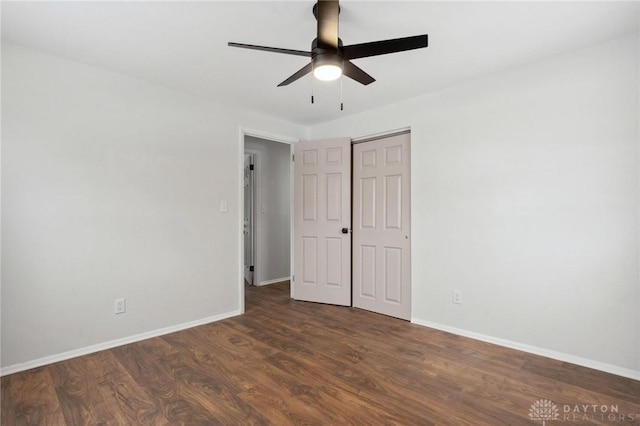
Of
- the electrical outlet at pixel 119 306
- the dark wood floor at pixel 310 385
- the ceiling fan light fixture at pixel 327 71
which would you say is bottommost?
the dark wood floor at pixel 310 385

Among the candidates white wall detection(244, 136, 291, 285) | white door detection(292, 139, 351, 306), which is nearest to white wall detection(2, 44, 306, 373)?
white door detection(292, 139, 351, 306)

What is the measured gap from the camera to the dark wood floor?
1799 millimetres

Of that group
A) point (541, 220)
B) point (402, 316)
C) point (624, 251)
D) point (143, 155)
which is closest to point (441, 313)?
point (402, 316)

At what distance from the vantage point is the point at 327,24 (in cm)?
163

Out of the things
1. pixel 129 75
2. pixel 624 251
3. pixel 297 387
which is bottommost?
pixel 297 387

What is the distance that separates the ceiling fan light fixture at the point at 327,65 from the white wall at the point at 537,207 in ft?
5.98

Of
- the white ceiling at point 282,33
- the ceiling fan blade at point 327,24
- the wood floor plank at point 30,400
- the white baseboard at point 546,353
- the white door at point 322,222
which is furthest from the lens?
the white door at point 322,222

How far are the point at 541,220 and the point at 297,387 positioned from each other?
2.30 metres

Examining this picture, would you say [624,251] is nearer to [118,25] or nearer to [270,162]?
[118,25]

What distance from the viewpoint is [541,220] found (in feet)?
8.44

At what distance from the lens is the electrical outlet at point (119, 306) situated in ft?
9.04

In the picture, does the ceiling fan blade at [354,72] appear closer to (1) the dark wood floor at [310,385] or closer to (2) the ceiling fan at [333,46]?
(2) the ceiling fan at [333,46]

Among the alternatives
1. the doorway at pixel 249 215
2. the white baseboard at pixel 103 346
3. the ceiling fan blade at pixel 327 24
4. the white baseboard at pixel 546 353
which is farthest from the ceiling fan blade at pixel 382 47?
the doorway at pixel 249 215

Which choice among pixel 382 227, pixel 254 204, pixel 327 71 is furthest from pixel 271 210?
pixel 327 71
